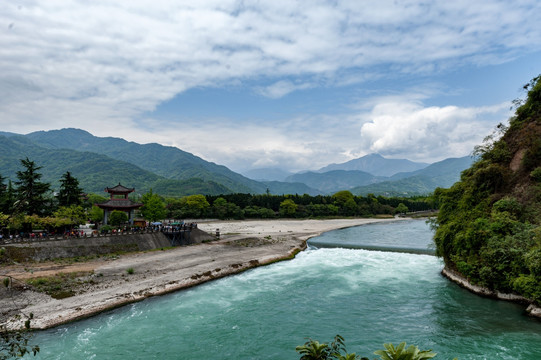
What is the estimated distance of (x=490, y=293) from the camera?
31.5m

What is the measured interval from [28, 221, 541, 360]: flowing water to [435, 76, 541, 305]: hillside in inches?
118

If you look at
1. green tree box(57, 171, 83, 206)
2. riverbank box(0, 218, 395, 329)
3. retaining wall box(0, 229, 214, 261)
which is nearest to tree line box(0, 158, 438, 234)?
green tree box(57, 171, 83, 206)

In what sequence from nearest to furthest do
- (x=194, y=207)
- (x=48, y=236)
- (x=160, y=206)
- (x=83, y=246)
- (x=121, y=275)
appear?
(x=121, y=275)
(x=48, y=236)
(x=83, y=246)
(x=160, y=206)
(x=194, y=207)

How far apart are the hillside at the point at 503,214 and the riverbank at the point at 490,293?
51 centimetres

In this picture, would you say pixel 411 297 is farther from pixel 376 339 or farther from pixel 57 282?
pixel 57 282

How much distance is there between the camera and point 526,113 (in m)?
43.7

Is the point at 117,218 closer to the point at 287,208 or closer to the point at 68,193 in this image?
the point at 68,193

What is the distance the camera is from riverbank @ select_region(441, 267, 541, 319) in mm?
26938

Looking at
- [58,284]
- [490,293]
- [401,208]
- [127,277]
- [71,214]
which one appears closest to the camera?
[490,293]

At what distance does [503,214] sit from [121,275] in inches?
1822

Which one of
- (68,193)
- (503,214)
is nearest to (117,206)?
(68,193)

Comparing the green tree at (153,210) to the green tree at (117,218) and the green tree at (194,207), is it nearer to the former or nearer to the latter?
the green tree at (117,218)

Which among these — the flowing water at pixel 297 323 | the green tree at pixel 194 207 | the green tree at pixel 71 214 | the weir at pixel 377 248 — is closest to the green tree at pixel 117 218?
the green tree at pixel 71 214

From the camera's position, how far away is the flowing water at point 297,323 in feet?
74.3
